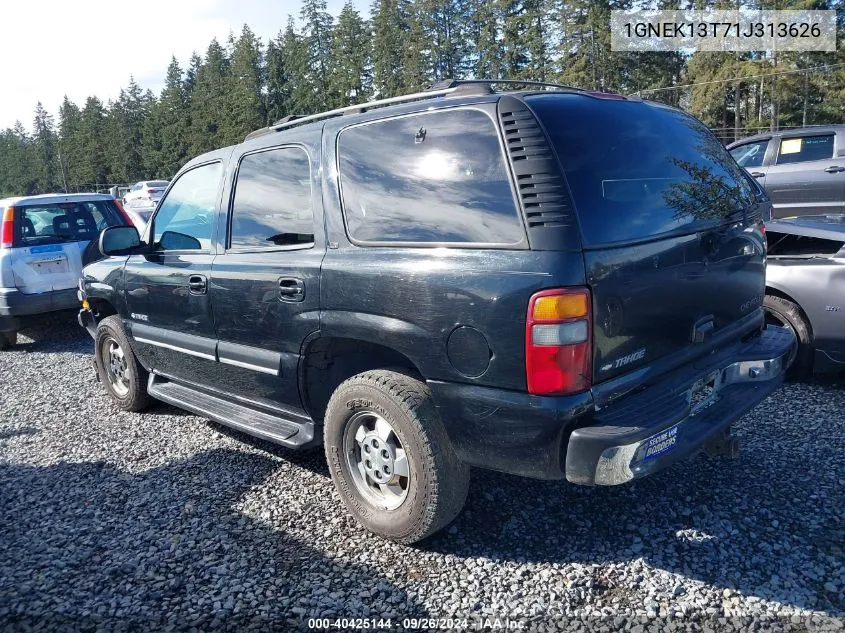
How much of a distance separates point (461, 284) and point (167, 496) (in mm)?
2338

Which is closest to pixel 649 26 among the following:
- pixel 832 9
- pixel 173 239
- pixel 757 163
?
pixel 832 9

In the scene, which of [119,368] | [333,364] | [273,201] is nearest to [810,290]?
[333,364]

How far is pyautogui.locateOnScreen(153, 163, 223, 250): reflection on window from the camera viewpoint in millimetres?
4012

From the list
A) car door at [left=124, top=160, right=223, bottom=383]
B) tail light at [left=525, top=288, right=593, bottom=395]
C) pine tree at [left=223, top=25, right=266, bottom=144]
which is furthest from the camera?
pine tree at [left=223, top=25, right=266, bottom=144]

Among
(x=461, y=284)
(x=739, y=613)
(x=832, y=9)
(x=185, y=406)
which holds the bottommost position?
(x=739, y=613)

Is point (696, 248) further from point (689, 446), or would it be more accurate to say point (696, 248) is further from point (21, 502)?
point (21, 502)

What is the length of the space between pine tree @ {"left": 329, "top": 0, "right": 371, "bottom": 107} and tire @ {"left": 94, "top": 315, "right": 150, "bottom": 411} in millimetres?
54402

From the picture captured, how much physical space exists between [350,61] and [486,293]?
59894mm

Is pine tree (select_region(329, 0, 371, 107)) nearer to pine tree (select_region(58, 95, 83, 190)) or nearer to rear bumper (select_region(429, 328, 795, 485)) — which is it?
pine tree (select_region(58, 95, 83, 190))

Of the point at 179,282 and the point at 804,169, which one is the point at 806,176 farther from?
the point at 179,282

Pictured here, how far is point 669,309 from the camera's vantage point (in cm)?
269

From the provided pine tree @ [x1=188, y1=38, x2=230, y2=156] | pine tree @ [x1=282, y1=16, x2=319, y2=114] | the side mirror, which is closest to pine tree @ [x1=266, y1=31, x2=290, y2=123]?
pine tree @ [x1=282, y1=16, x2=319, y2=114]

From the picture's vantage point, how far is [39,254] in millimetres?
7605

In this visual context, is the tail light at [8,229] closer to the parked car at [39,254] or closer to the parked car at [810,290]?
the parked car at [39,254]
